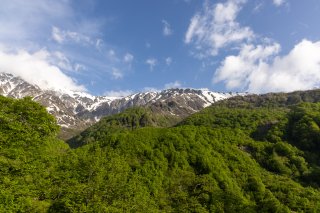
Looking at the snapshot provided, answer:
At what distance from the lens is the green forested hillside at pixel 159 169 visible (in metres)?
35.5

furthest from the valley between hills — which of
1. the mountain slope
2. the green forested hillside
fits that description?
the mountain slope

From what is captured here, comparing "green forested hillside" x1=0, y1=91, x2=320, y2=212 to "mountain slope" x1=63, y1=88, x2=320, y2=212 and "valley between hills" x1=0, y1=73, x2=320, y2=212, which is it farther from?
"mountain slope" x1=63, y1=88, x2=320, y2=212

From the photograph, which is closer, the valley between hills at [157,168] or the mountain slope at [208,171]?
the valley between hills at [157,168]

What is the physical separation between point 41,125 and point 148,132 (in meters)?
91.2

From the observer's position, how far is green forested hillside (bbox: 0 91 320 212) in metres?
35.5

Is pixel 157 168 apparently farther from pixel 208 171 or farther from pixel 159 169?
pixel 208 171

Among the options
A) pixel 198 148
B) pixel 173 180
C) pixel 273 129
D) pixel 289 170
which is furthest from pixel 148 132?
pixel 273 129

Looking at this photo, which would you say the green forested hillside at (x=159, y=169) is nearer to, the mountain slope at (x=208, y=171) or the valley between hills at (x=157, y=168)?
the valley between hills at (x=157, y=168)

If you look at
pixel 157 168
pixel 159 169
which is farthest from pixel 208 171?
pixel 157 168

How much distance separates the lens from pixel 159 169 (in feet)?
333

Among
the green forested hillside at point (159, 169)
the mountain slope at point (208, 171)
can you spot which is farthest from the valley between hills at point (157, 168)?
the mountain slope at point (208, 171)

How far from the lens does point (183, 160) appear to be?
111500 millimetres

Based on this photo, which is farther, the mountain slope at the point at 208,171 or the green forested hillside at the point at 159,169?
the mountain slope at the point at 208,171

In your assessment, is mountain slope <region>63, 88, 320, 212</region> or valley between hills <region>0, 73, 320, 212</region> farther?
mountain slope <region>63, 88, 320, 212</region>
